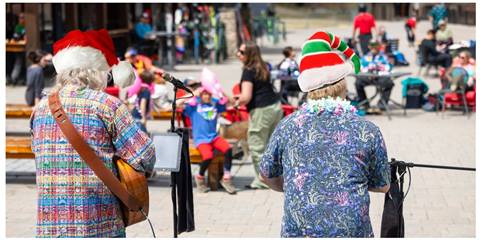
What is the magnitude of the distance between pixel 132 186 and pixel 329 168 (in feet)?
2.93

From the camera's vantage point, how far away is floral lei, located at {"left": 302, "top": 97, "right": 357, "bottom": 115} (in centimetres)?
433

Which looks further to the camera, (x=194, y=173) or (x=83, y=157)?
(x=194, y=173)

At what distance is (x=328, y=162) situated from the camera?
4250 millimetres

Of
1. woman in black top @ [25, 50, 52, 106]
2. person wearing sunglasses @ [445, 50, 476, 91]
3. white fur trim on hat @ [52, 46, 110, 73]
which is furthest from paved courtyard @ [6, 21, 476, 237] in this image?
white fur trim on hat @ [52, 46, 110, 73]

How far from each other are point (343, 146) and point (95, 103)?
1.08 meters

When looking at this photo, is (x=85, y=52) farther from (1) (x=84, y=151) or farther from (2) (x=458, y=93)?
(2) (x=458, y=93)

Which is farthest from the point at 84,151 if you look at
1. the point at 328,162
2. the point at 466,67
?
the point at 466,67

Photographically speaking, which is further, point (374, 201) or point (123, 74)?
point (374, 201)

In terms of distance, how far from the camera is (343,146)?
425 centimetres

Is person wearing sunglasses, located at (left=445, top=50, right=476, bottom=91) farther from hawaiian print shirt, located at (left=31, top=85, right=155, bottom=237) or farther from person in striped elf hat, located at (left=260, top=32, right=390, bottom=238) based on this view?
hawaiian print shirt, located at (left=31, top=85, right=155, bottom=237)

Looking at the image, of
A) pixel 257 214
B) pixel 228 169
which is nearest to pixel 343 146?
pixel 257 214

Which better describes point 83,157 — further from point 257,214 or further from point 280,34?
point 280,34

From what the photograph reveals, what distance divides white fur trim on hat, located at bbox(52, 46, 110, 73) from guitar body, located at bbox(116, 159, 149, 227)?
18.1 inches

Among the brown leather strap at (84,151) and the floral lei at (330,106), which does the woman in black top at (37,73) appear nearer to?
the brown leather strap at (84,151)
